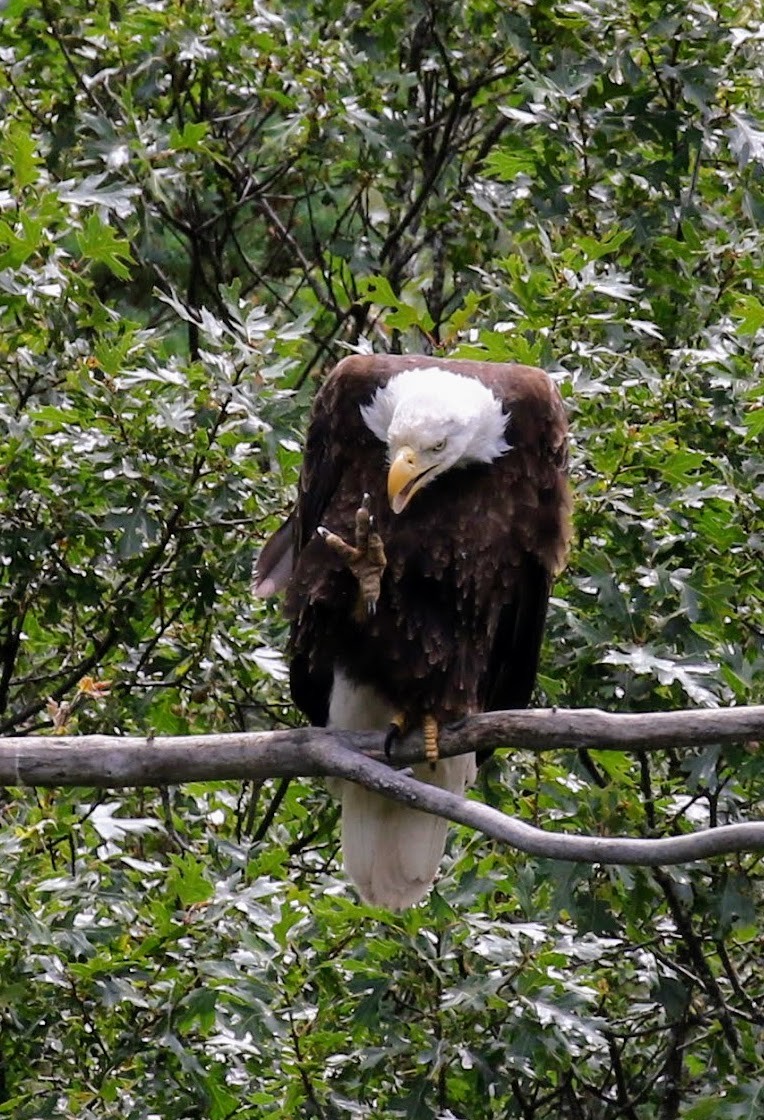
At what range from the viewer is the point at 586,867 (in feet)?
12.5

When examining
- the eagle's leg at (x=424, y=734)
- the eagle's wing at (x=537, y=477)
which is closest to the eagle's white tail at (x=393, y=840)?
the eagle's leg at (x=424, y=734)

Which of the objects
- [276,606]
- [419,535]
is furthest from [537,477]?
[276,606]

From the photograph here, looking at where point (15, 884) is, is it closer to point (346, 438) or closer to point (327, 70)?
point (346, 438)

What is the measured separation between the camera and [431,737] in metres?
3.58

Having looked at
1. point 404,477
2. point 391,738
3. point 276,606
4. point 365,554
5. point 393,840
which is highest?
point 404,477

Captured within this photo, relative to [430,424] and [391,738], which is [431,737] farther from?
[430,424]

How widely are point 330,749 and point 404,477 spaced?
564 millimetres

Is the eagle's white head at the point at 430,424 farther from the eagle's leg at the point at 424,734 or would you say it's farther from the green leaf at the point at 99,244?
the green leaf at the point at 99,244

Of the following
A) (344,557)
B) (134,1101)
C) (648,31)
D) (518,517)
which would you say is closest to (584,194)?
(648,31)

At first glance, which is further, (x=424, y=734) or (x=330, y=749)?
(x=424, y=734)

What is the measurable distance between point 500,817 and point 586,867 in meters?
1.02

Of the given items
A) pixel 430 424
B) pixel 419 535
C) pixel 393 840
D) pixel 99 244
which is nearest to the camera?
pixel 430 424

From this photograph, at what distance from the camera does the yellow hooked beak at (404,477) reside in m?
3.43

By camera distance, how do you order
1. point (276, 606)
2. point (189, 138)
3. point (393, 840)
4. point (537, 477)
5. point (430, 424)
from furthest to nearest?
point (189, 138) → point (276, 606) → point (393, 840) → point (537, 477) → point (430, 424)
